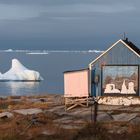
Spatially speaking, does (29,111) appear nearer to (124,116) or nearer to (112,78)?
(112,78)

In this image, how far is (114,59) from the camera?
4166cm

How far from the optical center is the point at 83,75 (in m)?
A: 41.9

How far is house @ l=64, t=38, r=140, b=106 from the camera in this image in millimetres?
41062

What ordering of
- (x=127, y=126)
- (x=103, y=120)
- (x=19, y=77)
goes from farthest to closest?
1. (x=19, y=77)
2. (x=103, y=120)
3. (x=127, y=126)

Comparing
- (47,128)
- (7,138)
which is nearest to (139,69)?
(47,128)

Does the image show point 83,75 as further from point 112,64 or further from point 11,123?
point 11,123

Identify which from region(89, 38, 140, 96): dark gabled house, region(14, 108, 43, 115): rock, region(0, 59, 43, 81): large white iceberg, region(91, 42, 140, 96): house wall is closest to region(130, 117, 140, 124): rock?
region(89, 38, 140, 96): dark gabled house

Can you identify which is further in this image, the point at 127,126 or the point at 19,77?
the point at 19,77

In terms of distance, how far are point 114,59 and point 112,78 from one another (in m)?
1.39

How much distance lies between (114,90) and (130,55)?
276 cm

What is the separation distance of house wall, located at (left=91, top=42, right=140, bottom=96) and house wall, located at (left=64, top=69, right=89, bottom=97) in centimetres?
66

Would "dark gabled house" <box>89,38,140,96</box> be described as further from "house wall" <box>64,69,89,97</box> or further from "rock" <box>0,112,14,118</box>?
"rock" <box>0,112,14,118</box>

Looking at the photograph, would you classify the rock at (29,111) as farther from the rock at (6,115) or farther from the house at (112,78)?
the house at (112,78)

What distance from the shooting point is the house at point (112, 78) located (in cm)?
4106
